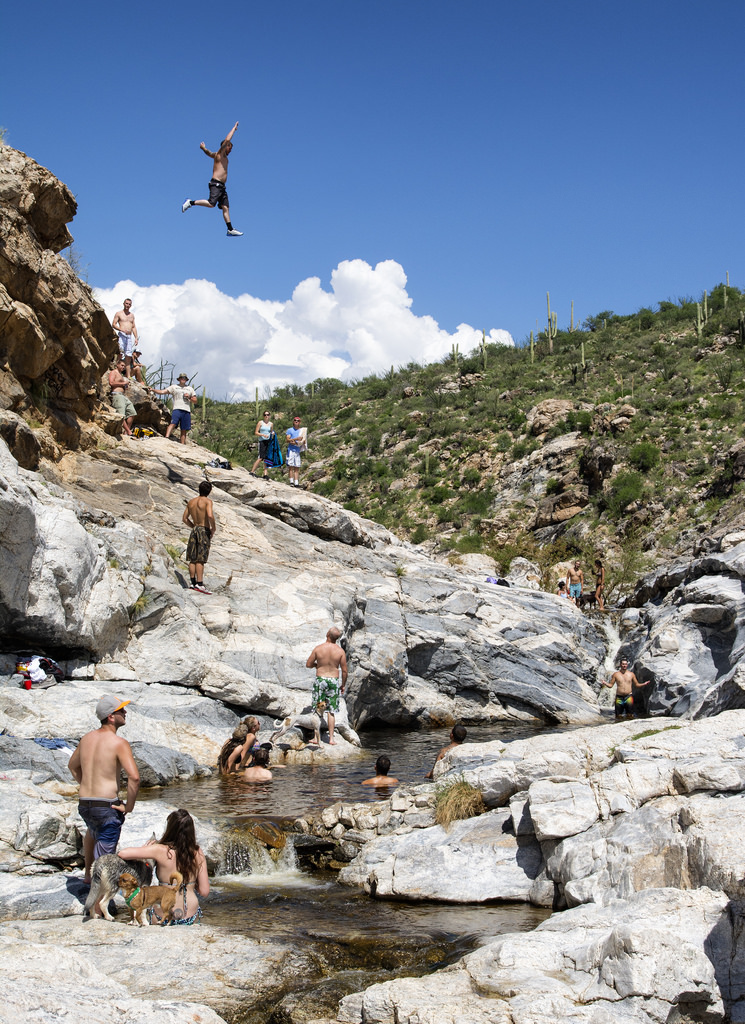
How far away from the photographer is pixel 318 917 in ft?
21.4

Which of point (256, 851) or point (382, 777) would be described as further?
point (382, 777)

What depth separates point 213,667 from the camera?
12328mm

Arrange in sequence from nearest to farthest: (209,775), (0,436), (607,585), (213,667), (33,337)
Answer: (209,775) → (0,436) → (213,667) → (33,337) → (607,585)

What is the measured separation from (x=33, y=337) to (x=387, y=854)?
10.8 m

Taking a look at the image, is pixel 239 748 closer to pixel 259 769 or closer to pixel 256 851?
pixel 259 769

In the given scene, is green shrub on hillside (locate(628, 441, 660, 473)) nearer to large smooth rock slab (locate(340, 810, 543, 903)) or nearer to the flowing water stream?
the flowing water stream

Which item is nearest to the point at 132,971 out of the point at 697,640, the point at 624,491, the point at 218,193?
the point at 218,193

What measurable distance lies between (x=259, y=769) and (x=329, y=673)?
2.26 meters

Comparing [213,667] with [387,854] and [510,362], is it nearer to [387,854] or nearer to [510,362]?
[387,854]

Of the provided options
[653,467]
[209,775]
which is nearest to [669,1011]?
[209,775]

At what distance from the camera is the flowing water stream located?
5218 millimetres

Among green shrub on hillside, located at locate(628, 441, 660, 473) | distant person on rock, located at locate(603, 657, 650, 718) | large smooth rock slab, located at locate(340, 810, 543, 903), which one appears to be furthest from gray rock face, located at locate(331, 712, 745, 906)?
green shrub on hillside, located at locate(628, 441, 660, 473)

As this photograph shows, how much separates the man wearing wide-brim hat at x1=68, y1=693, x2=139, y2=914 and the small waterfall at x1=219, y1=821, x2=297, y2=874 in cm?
172

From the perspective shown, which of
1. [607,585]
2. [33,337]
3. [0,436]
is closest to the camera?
[0,436]
